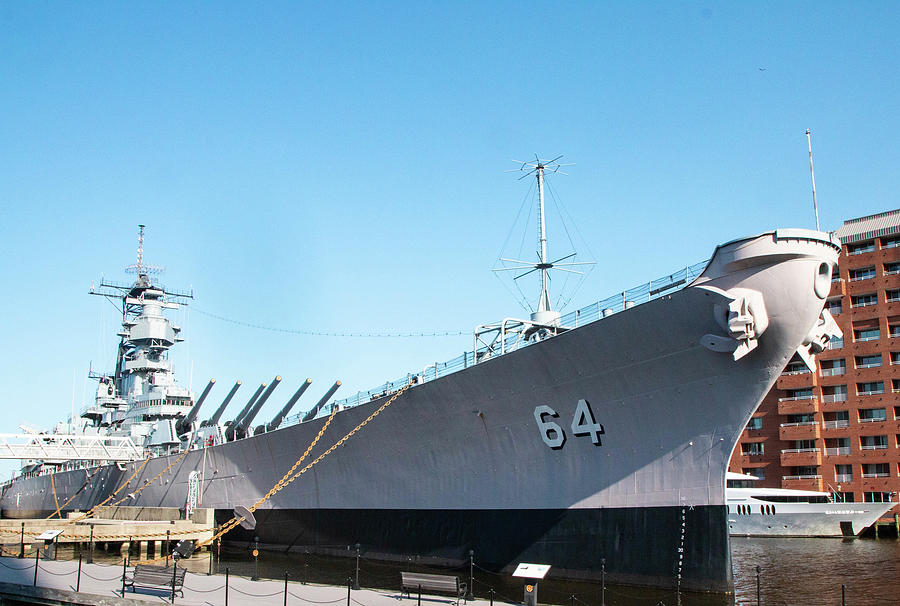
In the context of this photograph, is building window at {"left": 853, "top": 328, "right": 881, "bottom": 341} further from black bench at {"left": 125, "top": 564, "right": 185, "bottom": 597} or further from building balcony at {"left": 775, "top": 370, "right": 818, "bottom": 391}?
black bench at {"left": 125, "top": 564, "right": 185, "bottom": 597}

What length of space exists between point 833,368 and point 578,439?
Result: 102 feet

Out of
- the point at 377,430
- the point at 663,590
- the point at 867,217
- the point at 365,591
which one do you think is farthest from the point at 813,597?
the point at 867,217

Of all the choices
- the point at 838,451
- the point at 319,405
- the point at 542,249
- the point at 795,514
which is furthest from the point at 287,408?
the point at 838,451

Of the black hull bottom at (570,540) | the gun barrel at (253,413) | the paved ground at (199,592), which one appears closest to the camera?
the paved ground at (199,592)

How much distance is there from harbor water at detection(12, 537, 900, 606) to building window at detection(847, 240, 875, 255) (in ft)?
58.5

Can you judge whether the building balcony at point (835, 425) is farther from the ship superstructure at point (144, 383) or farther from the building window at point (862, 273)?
the ship superstructure at point (144, 383)

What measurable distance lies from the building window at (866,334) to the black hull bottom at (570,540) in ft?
101

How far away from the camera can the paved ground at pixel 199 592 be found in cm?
1172

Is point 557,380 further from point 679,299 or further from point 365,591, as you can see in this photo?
point 365,591

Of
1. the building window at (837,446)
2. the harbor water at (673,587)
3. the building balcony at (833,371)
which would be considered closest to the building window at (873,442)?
the building window at (837,446)

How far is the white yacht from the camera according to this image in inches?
1321

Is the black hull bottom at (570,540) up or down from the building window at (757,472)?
down

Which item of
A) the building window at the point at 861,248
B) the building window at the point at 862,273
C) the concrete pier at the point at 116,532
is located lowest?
the concrete pier at the point at 116,532

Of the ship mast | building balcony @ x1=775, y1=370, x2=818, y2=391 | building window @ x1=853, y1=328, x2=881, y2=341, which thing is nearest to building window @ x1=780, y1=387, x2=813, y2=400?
building balcony @ x1=775, y1=370, x2=818, y2=391
